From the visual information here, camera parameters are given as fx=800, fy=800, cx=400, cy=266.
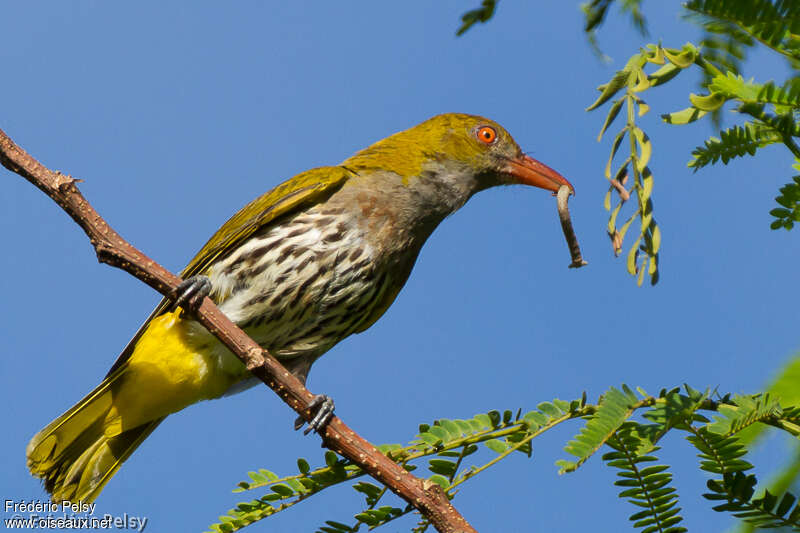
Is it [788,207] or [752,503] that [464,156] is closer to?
[788,207]

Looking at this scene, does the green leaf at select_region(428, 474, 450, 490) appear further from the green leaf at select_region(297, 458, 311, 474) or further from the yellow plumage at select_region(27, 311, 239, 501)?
the yellow plumage at select_region(27, 311, 239, 501)

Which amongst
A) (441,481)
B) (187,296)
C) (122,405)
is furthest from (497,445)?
(122,405)

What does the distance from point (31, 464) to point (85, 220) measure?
2.28 meters

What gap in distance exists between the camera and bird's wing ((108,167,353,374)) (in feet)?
14.6

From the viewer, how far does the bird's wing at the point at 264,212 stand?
176 inches

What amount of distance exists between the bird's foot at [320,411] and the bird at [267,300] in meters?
0.88

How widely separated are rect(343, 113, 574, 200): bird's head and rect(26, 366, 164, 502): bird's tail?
2.11 metres

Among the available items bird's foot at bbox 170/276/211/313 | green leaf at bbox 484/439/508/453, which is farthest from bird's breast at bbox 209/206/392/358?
green leaf at bbox 484/439/508/453

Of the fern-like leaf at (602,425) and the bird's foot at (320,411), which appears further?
the bird's foot at (320,411)

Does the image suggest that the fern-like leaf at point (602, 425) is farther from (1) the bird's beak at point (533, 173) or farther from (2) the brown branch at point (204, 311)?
(1) the bird's beak at point (533, 173)

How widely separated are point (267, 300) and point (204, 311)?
115 centimetres

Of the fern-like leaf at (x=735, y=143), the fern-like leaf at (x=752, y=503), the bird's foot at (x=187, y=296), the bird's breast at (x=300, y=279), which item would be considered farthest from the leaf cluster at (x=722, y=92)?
the bird's breast at (x=300, y=279)

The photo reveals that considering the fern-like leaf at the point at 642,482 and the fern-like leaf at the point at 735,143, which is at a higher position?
the fern-like leaf at the point at 735,143

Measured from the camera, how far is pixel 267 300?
431 centimetres
